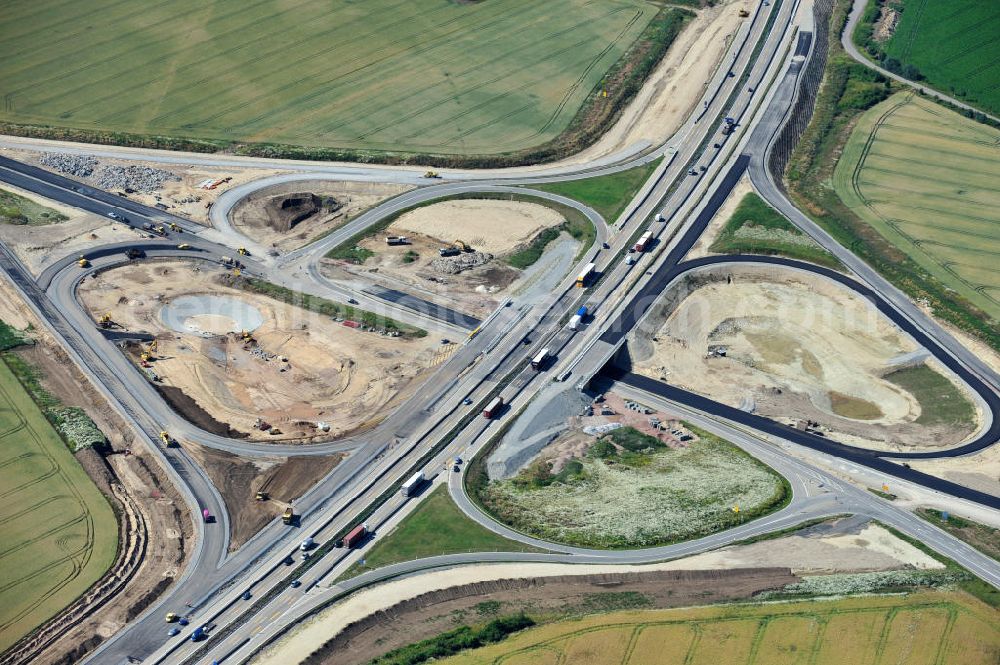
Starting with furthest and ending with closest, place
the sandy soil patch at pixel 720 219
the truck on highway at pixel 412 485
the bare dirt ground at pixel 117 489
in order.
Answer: the sandy soil patch at pixel 720 219, the truck on highway at pixel 412 485, the bare dirt ground at pixel 117 489

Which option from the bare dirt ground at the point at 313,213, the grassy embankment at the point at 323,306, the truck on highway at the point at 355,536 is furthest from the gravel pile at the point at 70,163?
the truck on highway at the point at 355,536

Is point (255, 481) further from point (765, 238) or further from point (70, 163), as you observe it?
point (765, 238)

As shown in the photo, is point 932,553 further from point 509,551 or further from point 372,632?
point 372,632

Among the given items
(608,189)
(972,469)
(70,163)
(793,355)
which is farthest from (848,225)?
(70,163)

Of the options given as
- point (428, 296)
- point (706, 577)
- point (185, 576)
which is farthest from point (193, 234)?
point (706, 577)

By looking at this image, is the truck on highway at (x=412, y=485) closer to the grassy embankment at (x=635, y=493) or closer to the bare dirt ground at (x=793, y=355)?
the grassy embankment at (x=635, y=493)

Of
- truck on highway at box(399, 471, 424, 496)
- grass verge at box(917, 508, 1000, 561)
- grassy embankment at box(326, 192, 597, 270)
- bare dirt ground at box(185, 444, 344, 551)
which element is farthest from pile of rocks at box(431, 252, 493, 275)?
grass verge at box(917, 508, 1000, 561)
